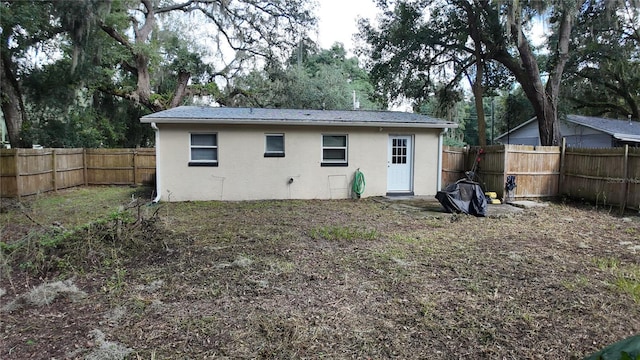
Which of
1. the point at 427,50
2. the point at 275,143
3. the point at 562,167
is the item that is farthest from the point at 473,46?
the point at 275,143

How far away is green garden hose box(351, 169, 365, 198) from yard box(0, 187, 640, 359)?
3.84m

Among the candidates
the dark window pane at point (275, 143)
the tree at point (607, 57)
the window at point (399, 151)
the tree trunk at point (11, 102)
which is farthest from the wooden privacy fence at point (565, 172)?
the tree trunk at point (11, 102)

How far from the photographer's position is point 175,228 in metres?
6.59

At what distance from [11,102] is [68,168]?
2.98m

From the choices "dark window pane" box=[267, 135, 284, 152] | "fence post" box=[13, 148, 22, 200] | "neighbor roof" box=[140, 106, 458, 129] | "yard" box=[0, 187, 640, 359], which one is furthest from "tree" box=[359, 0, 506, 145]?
"fence post" box=[13, 148, 22, 200]

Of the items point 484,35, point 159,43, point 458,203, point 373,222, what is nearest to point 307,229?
point 373,222

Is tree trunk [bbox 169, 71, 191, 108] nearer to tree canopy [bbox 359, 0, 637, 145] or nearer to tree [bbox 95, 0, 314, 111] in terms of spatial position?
tree [bbox 95, 0, 314, 111]

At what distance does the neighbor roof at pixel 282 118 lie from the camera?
9.70 meters

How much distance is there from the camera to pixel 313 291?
389 centimetres

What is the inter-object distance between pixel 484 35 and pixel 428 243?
10494 millimetres

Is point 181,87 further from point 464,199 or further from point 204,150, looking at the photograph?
point 464,199

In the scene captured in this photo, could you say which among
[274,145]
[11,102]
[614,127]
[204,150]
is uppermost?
[11,102]

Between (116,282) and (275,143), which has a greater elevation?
(275,143)

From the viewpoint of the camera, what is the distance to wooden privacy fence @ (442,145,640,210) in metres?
8.72
